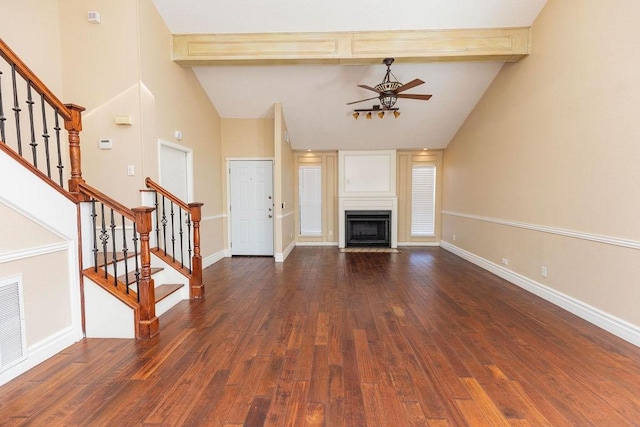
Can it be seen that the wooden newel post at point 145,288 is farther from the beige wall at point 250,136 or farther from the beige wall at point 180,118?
the beige wall at point 250,136

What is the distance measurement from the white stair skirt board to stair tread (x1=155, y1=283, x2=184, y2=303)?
0.43 metres

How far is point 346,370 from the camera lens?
86.5 inches

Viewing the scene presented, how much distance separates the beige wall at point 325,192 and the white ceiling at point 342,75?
0.42 m

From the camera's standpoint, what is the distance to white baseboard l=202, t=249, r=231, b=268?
5.46 meters

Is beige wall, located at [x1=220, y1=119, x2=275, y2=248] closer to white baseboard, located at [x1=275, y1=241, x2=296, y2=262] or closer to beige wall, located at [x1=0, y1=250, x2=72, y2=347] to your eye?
white baseboard, located at [x1=275, y1=241, x2=296, y2=262]

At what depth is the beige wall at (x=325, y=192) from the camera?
7.48 metres

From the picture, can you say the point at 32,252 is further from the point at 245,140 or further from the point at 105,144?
the point at 245,140

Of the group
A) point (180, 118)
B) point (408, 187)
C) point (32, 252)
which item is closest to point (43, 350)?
point (32, 252)

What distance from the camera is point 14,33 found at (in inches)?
133

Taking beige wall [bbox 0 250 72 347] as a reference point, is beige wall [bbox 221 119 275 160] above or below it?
above

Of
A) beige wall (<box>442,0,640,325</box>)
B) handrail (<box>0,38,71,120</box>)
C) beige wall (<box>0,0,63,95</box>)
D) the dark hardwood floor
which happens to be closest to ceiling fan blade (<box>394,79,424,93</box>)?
beige wall (<box>442,0,640,325</box>)

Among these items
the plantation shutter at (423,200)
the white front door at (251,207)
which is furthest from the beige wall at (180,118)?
the plantation shutter at (423,200)

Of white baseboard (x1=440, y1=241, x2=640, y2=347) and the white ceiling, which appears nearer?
white baseboard (x1=440, y1=241, x2=640, y2=347)

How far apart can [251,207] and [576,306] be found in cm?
532
